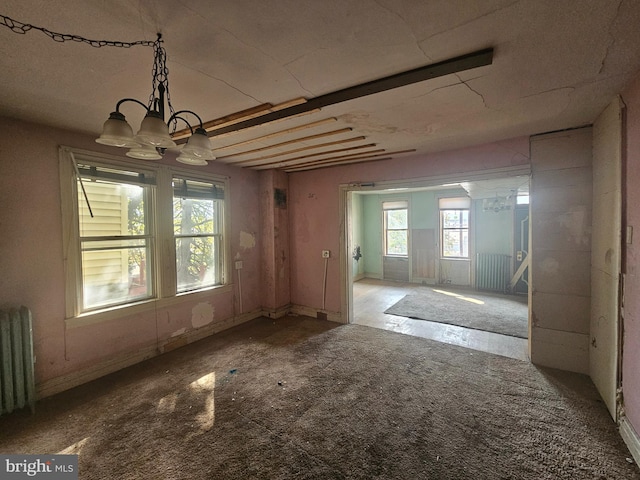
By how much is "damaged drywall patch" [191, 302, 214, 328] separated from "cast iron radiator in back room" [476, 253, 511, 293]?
19.5 ft

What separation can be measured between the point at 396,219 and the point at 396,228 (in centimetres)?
26

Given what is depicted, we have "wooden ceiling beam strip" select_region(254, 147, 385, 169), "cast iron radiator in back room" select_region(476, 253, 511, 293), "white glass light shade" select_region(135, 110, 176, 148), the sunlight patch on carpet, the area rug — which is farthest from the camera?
"cast iron radiator in back room" select_region(476, 253, 511, 293)

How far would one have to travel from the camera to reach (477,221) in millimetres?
6535

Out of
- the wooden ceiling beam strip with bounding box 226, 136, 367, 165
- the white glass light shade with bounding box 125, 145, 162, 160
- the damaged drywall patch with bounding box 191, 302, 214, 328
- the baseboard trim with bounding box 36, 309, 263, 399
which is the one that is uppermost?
the wooden ceiling beam strip with bounding box 226, 136, 367, 165

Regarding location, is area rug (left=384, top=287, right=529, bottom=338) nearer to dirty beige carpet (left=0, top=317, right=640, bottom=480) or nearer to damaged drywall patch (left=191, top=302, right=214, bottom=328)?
dirty beige carpet (left=0, top=317, right=640, bottom=480)

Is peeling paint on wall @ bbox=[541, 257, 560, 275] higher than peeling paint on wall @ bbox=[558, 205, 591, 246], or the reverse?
peeling paint on wall @ bbox=[558, 205, 591, 246]

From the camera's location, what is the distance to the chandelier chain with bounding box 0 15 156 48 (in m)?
1.25

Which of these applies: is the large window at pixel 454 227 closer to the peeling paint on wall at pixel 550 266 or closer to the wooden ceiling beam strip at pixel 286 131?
the peeling paint on wall at pixel 550 266

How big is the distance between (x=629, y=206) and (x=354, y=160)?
9.32 feet

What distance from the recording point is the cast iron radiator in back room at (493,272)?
612 cm

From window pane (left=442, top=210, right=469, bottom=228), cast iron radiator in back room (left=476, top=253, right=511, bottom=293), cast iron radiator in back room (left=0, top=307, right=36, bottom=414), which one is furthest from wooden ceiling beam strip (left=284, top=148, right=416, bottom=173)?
cast iron radiator in back room (left=476, top=253, right=511, bottom=293)

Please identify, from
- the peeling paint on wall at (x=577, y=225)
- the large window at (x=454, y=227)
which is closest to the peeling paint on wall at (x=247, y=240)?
the peeling paint on wall at (x=577, y=225)

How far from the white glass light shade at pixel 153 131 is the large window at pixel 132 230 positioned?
2005 mm

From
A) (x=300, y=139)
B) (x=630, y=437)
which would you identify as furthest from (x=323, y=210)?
(x=630, y=437)
